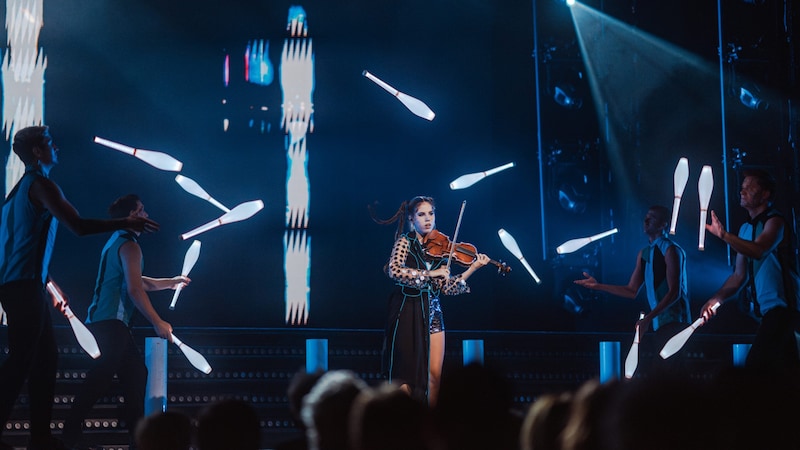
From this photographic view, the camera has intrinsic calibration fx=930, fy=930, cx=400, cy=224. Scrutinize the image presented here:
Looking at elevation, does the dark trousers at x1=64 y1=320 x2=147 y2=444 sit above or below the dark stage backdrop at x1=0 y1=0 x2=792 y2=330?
below

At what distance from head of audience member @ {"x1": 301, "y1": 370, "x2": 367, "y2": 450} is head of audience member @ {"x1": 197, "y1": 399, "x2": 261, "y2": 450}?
0.14 m

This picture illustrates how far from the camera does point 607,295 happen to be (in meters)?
7.98

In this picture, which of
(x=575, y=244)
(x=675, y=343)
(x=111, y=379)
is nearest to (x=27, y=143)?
(x=111, y=379)

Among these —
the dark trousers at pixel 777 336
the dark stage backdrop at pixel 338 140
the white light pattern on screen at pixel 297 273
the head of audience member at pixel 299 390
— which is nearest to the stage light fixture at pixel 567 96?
the dark stage backdrop at pixel 338 140

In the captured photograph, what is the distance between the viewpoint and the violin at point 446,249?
6.07 m

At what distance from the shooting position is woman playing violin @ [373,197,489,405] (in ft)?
19.1

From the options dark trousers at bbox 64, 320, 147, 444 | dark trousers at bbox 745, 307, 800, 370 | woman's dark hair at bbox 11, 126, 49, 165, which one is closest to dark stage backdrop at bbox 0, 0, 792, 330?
dark trousers at bbox 64, 320, 147, 444

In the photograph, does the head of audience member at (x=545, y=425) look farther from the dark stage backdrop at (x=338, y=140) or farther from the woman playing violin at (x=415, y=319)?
the dark stage backdrop at (x=338, y=140)

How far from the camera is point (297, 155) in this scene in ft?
27.2

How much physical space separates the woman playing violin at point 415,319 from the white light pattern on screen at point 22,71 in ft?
12.4

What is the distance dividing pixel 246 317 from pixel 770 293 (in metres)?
4.72

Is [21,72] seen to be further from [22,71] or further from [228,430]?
[228,430]

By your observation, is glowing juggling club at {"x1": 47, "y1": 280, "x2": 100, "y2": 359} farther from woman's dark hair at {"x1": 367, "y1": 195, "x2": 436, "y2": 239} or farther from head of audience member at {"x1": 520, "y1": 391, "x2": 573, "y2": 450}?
head of audience member at {"x1": 520, "y1": 391, "x2": 573, "y2": 450}

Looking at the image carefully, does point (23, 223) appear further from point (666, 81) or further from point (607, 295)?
point (666, 81)
